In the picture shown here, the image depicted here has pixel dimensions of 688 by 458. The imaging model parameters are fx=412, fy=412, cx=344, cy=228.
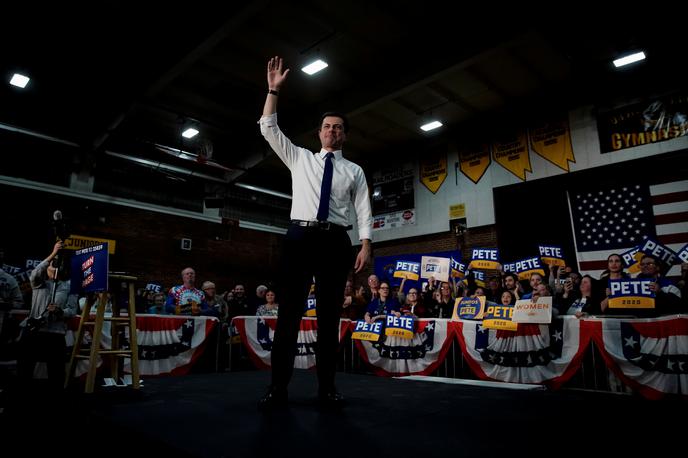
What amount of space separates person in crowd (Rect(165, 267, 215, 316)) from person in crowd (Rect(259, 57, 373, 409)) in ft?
15.1

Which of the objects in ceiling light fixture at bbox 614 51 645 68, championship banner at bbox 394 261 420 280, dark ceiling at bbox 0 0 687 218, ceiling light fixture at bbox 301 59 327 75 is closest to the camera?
dark ceiling at bbox 0 0 687 218

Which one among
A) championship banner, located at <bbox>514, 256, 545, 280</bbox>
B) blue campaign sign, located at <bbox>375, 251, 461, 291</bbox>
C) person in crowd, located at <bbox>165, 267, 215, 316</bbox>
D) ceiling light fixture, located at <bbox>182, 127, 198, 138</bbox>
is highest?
ceiling light fixture, located at <bbox>182, 127, 198, 138</bbox>

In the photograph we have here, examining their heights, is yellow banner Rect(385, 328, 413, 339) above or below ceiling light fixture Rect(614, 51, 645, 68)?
below

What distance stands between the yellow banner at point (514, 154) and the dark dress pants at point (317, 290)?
8610 mm

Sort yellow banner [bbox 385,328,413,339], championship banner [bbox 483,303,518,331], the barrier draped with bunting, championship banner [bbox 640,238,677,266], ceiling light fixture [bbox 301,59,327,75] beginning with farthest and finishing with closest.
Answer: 1. ceiling light fixture [bbox 301,59,327,75]
2. yellow banner [bbox 385,328,413,339]
3. championship banner [bbox 640,238,677,266]
4. championship banner [bbox 483,303,518,331]
5. the barrier draped with bunting

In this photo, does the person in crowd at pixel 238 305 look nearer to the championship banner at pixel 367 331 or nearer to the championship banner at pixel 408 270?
the championship banner at pixel 367 331

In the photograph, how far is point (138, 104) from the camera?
8742 mm

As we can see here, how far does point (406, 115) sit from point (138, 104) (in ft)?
19.7

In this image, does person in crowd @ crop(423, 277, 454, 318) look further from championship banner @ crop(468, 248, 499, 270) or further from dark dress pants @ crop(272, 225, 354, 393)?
dark dress pants @ crop(272, 225, 354, 393)

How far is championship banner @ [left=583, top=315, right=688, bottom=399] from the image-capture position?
3.79 m

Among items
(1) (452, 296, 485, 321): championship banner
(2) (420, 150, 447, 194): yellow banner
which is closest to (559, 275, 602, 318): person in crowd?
(1) (452, 296, 485, 321): championship banner

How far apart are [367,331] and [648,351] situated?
128 inches

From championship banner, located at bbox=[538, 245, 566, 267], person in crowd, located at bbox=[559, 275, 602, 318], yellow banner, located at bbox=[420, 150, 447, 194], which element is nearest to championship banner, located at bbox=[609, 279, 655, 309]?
person in crowd, located at bbox=[559, 275, 602, 318]

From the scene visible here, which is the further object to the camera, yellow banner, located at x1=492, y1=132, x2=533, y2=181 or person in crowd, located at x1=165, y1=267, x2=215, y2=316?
yellow banner, located at x1=492, y1=132, x2=533, y2=181
